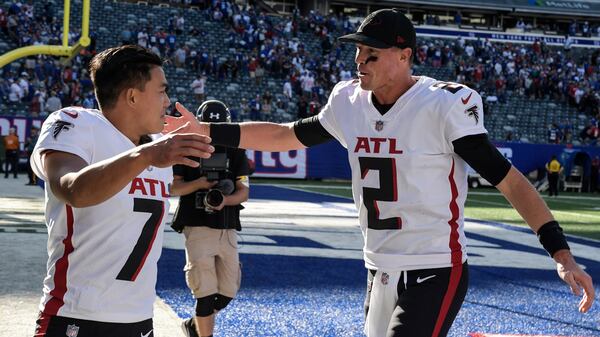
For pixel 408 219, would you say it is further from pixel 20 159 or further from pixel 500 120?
pixel 500 120

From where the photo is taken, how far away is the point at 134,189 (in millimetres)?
3014

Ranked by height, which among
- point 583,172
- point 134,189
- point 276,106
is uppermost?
point 134,189

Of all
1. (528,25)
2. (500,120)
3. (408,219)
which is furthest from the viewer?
(528,25)

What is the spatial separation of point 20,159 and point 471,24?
3719 centimetres

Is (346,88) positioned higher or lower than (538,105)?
higher

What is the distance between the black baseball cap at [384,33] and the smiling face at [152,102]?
1.08 m

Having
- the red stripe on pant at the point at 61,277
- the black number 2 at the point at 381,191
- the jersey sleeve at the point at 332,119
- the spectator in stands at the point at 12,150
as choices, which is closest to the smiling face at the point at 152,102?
the red stripe on pant at the point at 61,277

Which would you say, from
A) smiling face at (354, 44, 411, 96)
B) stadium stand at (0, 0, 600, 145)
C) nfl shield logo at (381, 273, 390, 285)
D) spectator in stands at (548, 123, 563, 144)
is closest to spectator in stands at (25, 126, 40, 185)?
stadium stand at (0, 0, 600, 145)

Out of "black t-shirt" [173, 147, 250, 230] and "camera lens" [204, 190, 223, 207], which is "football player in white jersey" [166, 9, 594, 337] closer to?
"camera lens" [204, 190, 223, 207]

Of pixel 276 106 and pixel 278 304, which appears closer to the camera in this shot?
pixel 278 304

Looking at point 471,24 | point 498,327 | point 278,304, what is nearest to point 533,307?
point 498,327

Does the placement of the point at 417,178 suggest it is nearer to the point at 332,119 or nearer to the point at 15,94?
the point at 332,119

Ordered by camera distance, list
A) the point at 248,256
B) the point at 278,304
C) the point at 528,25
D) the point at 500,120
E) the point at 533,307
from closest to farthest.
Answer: the point at 278,304, the point at 533,307, the point at 248,256, the point at 500,120, the point at 528,25

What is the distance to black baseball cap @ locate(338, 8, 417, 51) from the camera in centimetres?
377
